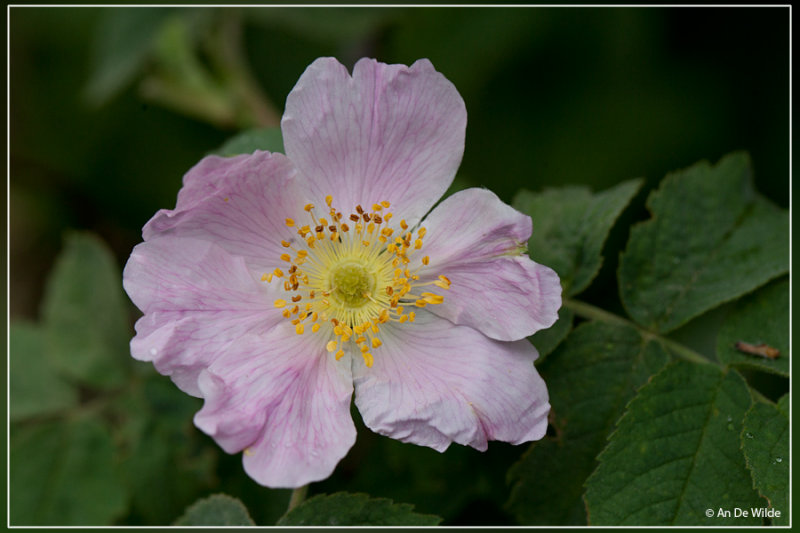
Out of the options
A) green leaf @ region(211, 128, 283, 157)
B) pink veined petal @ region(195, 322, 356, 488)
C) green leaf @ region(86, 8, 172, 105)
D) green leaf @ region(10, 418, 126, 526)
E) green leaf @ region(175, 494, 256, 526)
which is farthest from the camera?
green leaf @ region(86, 8, 172, 105)

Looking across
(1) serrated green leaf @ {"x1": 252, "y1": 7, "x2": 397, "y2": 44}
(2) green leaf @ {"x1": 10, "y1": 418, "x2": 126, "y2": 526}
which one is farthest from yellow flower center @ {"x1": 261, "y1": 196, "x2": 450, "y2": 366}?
(1) serrated green leaf @ {"x1": 252, "y1": 7, "x2": 397, "y2": 44}

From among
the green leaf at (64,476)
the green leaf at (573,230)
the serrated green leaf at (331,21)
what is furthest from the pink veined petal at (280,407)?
the serrated green leaf at (331,21)

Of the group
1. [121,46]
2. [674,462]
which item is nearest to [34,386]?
[121,46]

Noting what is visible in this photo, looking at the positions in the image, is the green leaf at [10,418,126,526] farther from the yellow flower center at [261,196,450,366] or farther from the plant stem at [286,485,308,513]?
the yellow flower center at [261,196,450,366]

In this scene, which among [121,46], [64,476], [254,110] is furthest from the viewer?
[121,46]

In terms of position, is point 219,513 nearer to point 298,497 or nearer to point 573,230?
point 298,497
